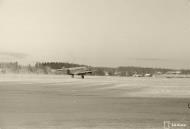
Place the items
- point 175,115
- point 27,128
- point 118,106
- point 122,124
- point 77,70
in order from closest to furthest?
point 27,128 → point 122,124 → point 175,115 → point 118,106 → point 77,70

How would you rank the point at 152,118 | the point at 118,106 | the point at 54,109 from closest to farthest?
the point at 152,118 < the point at 54,109 < the point at 118,106

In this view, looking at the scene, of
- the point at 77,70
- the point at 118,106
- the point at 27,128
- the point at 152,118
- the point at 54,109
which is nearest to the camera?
the point at 27,128

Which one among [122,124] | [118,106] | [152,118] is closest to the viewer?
[122,124]

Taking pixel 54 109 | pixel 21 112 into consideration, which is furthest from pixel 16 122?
pixel 54 109

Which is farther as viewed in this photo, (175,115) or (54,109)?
(54,109)

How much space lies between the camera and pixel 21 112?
12547 mm

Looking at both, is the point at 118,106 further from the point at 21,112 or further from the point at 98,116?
the point at 21,112

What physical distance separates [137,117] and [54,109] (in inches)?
137

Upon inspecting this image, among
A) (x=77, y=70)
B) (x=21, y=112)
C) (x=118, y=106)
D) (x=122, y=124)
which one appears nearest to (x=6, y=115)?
(x=21, y=112)

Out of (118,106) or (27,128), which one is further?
(118,106)

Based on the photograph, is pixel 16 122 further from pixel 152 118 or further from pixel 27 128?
pixel 152 118

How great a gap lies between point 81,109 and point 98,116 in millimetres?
1972

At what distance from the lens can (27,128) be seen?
9.23m

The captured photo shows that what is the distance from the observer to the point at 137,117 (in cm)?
1152
